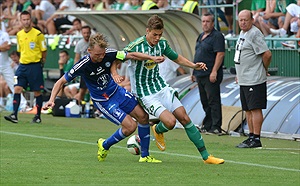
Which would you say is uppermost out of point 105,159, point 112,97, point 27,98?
point 112,97

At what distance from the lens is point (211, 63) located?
17750 millimetres

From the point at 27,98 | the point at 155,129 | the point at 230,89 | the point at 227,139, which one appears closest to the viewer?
the point at 155,129

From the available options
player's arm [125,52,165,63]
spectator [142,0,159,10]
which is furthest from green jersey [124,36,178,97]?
spectator [142,0,159,10]

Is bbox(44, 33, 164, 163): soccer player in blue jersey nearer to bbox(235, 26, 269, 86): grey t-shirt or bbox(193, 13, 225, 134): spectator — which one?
bbox(235, 26, 269, 86): grey t-shirt

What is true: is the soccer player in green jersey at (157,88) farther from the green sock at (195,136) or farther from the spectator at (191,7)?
the spectator at (191,7)

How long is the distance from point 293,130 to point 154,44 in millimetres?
5352

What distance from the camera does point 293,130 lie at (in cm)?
1684

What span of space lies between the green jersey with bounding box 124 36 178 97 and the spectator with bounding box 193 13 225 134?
16.0ft

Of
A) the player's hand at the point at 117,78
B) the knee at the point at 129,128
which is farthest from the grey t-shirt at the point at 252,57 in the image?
the player's hand at the point at 117,78

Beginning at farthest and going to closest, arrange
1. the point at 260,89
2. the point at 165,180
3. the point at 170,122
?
the point at 260,89, the point at 170,122, the point at 165,180

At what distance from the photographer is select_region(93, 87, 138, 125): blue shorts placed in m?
12.4

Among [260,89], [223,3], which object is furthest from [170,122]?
[223,3]

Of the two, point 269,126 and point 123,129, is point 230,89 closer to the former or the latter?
point 269,126

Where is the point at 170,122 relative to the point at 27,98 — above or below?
above
